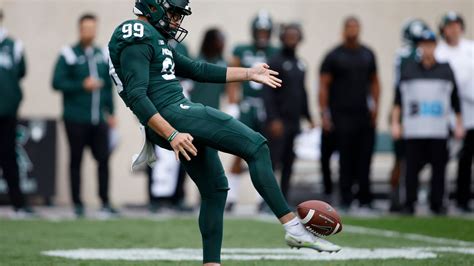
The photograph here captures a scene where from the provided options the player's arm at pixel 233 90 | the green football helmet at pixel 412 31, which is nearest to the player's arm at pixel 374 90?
the green football helmet at pixel 412 31

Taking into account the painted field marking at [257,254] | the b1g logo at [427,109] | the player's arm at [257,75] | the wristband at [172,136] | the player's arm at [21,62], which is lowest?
the painted field marking at [257,254]

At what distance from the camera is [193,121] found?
668 centimetres

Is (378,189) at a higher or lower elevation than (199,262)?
lower

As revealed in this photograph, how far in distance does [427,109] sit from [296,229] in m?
7.22

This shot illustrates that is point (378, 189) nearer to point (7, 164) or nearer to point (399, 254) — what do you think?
point (7, 164)

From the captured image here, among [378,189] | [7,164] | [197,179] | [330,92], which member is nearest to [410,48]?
[330,92]

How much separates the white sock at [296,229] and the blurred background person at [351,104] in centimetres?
743

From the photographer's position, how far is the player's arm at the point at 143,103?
6512 mm

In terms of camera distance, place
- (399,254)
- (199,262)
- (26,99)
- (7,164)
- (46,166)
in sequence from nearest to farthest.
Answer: (199,262) → (399,254) → (7,164) → (46,166) → (26,99)

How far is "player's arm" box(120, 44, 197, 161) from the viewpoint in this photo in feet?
21.4

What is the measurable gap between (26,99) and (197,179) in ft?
36.2

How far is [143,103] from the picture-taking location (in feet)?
21.5

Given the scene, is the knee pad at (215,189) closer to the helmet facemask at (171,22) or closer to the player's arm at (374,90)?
the helmet facemask at (171,22)

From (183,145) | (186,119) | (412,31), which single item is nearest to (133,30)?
(186,119)
